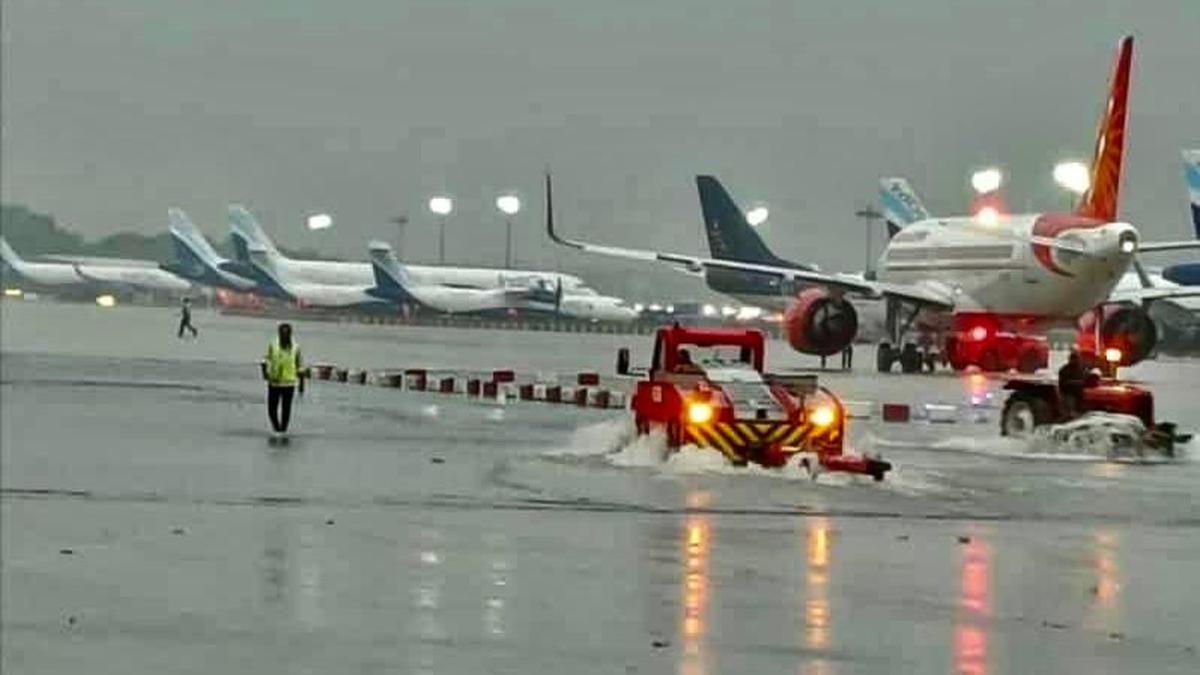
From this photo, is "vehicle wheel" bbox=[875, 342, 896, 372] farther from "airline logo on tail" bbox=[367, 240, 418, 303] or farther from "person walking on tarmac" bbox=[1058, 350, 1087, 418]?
"airline logo on tail" bbox=[367, 240, 418, 303]

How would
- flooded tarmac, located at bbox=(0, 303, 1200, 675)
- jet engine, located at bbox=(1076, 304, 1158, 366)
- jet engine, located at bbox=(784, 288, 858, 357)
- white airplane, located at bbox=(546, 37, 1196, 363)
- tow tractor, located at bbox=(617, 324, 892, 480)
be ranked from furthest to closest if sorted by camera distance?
jet engine, located at bbox=(784, 288, 858, 357) < jet engine, located at bbox=(1076, 304, 1158, 366) < white airplane, located at bbox=(546, 37, 1196, 363) < tow tractor, located at bbox=(617, 324, 892, 480) < flooded tarmac, located at bbox=(0, 303, 1200, 675)

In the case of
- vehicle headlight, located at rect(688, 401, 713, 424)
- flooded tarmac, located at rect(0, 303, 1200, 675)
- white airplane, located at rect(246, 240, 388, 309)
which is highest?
white airplane, located at rect(246, 240, 388, 309)

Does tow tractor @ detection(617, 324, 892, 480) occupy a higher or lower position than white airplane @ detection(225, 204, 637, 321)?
lower

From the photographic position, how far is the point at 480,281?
12088 centimetres

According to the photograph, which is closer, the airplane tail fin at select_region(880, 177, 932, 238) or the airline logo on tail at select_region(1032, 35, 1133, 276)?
the airline logo on tail at select_region(1032, 35, 1133, 276)

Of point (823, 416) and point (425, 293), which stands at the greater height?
point (425, 293)

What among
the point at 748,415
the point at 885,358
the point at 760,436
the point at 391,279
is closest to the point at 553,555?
the point at 760,436

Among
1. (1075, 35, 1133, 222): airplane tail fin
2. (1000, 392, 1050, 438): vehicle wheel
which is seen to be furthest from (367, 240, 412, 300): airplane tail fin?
(1000, 392, 1050, 438): vehicle wheel

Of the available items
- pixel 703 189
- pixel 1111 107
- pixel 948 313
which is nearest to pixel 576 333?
pixel 703 189

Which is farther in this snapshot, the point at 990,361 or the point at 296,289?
the point at 296,289

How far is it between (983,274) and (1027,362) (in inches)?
105

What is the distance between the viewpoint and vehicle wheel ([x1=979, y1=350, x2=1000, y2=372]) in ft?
195

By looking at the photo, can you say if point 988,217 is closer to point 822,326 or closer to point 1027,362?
point 1027,362

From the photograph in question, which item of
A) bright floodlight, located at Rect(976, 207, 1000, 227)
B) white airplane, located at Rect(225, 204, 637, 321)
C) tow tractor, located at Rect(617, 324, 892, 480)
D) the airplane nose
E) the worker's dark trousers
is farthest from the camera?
white airplane, located at Rect(225, 204, 637, 321)
